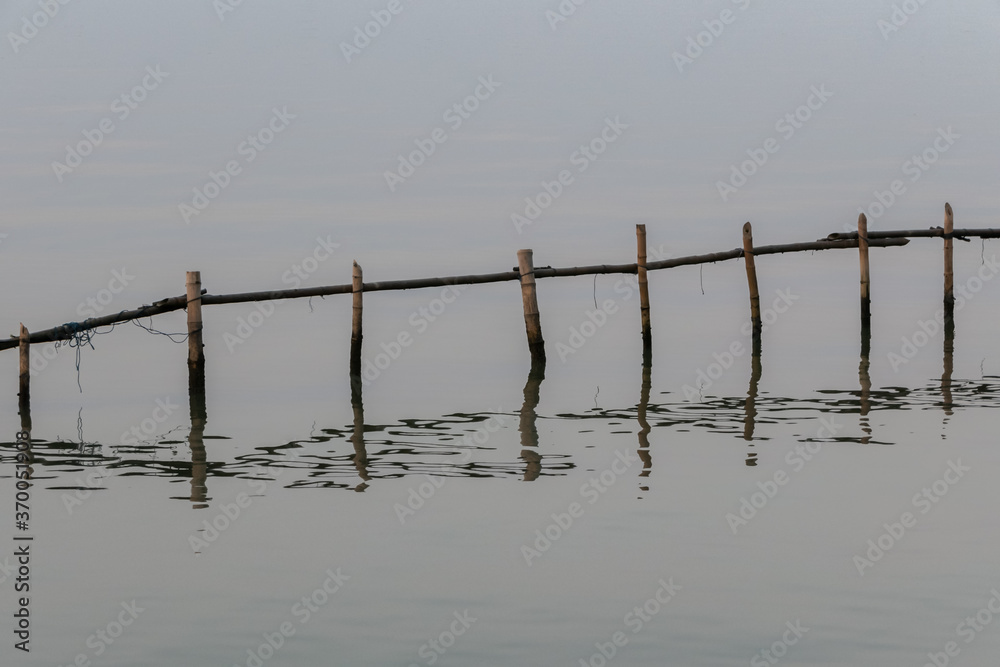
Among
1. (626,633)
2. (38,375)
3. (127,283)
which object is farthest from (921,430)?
(127,283)

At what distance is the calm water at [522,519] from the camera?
8.85 m

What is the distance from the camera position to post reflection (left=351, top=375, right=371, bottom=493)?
13.2 m

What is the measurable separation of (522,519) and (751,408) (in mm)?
6206

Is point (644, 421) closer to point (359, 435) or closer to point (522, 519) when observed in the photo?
point (359, 435)

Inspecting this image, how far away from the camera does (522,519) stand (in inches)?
452

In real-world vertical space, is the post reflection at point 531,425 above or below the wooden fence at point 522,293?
below

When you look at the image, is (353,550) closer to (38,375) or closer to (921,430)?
(921,430)

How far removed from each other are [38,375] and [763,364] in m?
10.9

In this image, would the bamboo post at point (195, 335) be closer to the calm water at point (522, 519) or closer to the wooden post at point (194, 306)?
the wooden post at point (194, 306)

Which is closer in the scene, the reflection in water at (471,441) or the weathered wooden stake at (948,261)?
the reflection in water at (471,441)

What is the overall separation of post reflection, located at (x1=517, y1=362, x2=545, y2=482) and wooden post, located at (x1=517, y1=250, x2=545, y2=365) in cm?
19

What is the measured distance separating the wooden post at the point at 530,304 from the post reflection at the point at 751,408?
3.01 metres

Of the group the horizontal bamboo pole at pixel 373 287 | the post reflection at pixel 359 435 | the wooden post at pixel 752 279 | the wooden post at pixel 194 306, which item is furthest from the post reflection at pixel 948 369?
the wooden post at pixel 194 306

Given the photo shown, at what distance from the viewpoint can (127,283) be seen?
36.3 m
